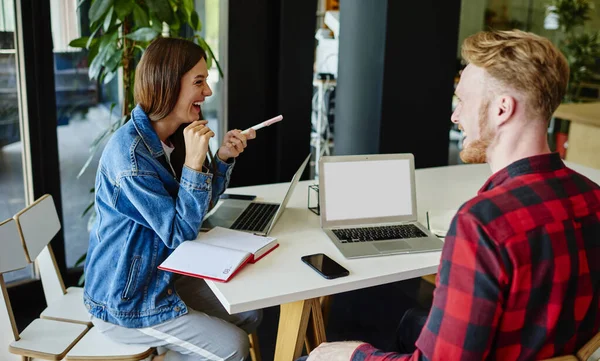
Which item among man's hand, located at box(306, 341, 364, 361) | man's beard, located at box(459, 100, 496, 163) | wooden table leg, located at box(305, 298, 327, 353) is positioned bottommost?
wooden table leg, located at box(305, 298, 327, 353)

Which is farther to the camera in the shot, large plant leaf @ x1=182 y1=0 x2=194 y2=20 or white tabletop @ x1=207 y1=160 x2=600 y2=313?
large plant leaf @ x1=182 y1=0 x2=194 y2=20

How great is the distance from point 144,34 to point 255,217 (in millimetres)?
926

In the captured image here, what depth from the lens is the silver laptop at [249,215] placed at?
1945 mm

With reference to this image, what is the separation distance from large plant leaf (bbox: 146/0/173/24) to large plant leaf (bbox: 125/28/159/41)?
9 centimetres

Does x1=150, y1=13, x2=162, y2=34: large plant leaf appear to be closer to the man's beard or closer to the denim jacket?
the denim jacket

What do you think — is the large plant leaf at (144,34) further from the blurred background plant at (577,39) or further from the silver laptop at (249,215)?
the blurred background plant at (577,39)

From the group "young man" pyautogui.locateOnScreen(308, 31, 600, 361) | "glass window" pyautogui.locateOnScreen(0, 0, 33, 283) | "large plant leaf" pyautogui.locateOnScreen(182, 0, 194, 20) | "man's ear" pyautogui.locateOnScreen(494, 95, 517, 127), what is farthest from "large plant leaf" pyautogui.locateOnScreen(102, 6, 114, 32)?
"man's ear" pyautogui.locateOnScreen(494, 95, 517, 127)

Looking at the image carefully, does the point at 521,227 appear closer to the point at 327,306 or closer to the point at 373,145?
the point at 327,306

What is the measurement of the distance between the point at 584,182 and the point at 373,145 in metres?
2.02

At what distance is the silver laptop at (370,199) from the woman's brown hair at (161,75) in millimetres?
511

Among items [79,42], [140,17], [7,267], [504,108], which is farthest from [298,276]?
[79,42]

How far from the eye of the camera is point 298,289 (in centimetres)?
153

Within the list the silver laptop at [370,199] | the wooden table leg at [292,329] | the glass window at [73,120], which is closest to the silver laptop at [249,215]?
the silver laptop at [370,199]

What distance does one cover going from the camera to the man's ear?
1173 millimetres
